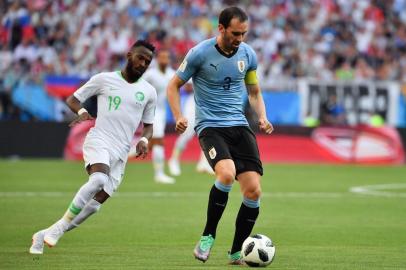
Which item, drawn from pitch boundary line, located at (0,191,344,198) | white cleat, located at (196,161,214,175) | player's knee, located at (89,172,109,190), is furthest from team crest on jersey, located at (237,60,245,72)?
white cleat, located at (196,161,214,175)

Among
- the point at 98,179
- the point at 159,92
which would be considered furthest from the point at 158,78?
the point at 98,179

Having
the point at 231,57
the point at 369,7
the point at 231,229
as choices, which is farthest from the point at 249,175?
the point at 369,7

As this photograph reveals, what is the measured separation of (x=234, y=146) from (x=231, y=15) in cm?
139

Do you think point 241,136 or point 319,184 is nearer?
point 241,136

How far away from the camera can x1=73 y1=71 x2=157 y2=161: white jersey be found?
11.0m

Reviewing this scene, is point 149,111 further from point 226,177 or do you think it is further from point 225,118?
point 226,177

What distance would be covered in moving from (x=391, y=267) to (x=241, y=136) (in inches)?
81.1

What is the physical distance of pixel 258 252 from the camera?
9.74 metres

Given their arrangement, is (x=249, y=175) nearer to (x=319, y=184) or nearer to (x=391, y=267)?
(x=391, y=267)

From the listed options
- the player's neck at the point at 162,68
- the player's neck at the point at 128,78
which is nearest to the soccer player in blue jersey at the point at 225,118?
the player's neck at the point at 128,78

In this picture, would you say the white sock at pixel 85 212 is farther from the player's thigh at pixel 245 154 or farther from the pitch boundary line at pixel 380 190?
the pitch boundary line at pixel 380 190

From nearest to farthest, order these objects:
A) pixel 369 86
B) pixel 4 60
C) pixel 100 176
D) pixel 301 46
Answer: pixel 100 176 < pixel 4 60 < pixel 369 86 < pixel 301 46

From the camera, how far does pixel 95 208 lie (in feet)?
35.3

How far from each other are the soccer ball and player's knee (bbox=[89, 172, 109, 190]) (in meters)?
1.79
